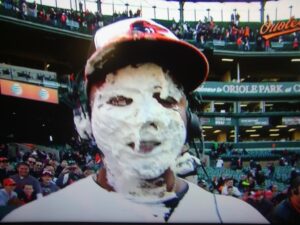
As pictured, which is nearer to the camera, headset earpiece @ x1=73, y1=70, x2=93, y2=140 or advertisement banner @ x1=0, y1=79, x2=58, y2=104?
headset earpiece @ x1=73, y1=70, x2=93, y2=140

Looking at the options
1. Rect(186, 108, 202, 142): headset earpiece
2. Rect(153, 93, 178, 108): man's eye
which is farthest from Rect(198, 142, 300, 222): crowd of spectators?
Rect(153, 93, 178, 108): man's eye

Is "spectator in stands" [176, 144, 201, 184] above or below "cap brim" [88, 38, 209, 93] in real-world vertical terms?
below

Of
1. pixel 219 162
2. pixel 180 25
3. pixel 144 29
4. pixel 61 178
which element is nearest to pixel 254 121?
pixel 219 162

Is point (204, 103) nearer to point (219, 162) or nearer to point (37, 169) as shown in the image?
point (219, 162)

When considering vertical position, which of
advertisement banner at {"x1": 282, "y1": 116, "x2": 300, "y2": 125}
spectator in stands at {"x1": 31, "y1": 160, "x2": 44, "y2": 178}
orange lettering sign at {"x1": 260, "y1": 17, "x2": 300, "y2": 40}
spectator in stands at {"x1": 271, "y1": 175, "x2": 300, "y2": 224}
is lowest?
spectator in stands at {"x1": 271, "y1": 175, "x2": 300, "y2": 224}

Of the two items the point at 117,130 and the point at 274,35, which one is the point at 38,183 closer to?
the point at 117,130

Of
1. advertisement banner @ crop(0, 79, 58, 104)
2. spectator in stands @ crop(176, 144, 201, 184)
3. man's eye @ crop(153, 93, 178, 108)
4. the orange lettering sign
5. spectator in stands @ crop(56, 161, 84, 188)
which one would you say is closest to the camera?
man's eye @ crop(153, 93, 178, 108)

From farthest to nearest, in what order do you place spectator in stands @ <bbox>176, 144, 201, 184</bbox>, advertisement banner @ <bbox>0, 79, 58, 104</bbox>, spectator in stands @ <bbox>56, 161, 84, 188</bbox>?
advertisement banner @ <bbox>0, 79, 58, 104</bbox> → spectator in stands @ <bbox>56, 161, 84, 188</bbox> → spectator in stands @ <bbox>176, 144, 201, 184</bbox>

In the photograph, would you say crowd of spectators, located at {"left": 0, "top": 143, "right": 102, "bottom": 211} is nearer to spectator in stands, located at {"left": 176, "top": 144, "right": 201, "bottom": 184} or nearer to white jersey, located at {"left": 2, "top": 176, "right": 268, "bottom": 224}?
white jersey, located at {"left": 2, "top": 176, "right": 268, "bottom": 224}

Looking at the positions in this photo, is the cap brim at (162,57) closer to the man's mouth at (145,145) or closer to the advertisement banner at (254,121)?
the man's mouth at (145,145)

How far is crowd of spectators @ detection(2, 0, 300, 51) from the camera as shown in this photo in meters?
2.82

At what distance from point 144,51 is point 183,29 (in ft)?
1.72

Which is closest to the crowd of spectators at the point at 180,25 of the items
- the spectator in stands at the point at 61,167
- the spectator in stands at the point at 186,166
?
the spectator in stands at the point at 186,166

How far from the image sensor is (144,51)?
242 centimetres
